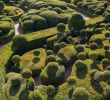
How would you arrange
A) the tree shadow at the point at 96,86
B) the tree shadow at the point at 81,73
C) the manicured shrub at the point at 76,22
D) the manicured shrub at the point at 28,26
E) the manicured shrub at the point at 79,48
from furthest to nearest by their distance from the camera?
the manicured shrub at the point at 28,26 < the manicured shrub at the point at 76,22 < the manicured shrub at the point at 79,48 < the tree shadow at the point at 81,73 < the tree shadow at the point at 96,86

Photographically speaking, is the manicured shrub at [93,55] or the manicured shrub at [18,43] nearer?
the manicured shrub at [93,55]

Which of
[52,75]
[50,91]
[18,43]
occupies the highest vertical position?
[50,91]

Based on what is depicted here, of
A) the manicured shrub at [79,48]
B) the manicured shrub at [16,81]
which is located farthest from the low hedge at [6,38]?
the manicured shrub at [16,81]

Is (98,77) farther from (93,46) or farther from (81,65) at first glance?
(93,46)

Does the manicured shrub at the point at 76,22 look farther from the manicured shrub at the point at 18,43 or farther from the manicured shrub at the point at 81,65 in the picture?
the manicured shrub at the point at 81,65

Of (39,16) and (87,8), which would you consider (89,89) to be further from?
(87,8)

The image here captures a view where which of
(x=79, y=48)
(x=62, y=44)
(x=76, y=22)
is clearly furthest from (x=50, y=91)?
(x=76, y=22)

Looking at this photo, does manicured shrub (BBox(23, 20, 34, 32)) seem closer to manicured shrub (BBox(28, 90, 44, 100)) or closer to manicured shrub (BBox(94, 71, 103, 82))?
manicured shrub (BBox(94, 71, 103, 82))
